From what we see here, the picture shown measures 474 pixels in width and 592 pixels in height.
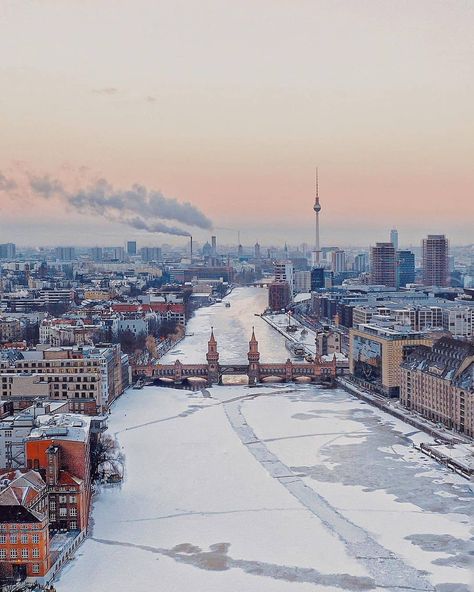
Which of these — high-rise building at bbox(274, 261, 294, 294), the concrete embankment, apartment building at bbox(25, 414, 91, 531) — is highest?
high-rise building at bbox(274, 261, 294, 294)

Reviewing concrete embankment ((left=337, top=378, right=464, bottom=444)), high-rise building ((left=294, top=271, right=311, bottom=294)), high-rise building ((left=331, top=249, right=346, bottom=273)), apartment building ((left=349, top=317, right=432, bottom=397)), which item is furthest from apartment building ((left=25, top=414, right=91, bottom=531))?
high-rise building ((left=331, top=249, right=346, bottom=273))

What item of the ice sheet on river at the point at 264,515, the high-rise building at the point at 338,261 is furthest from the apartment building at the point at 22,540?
the high-rise building at the point at 338,261

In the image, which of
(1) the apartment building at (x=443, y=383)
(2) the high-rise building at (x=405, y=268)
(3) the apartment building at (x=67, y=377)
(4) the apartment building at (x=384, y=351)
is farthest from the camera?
(2) the high-rise building at (x=405, y=268)

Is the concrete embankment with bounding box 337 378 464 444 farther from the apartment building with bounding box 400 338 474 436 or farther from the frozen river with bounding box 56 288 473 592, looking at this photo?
the apartment building with bounding box 400 338 474 436

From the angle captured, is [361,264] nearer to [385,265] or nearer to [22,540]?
[385,265]

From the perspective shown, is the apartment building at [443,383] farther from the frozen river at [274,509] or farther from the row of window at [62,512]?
the row of window at [62,512]

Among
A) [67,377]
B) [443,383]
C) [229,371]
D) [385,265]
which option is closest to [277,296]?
[385,265]

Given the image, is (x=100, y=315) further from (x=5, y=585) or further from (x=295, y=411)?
(x=5, y=585)

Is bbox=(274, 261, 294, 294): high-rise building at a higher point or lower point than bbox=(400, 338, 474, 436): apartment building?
higher
